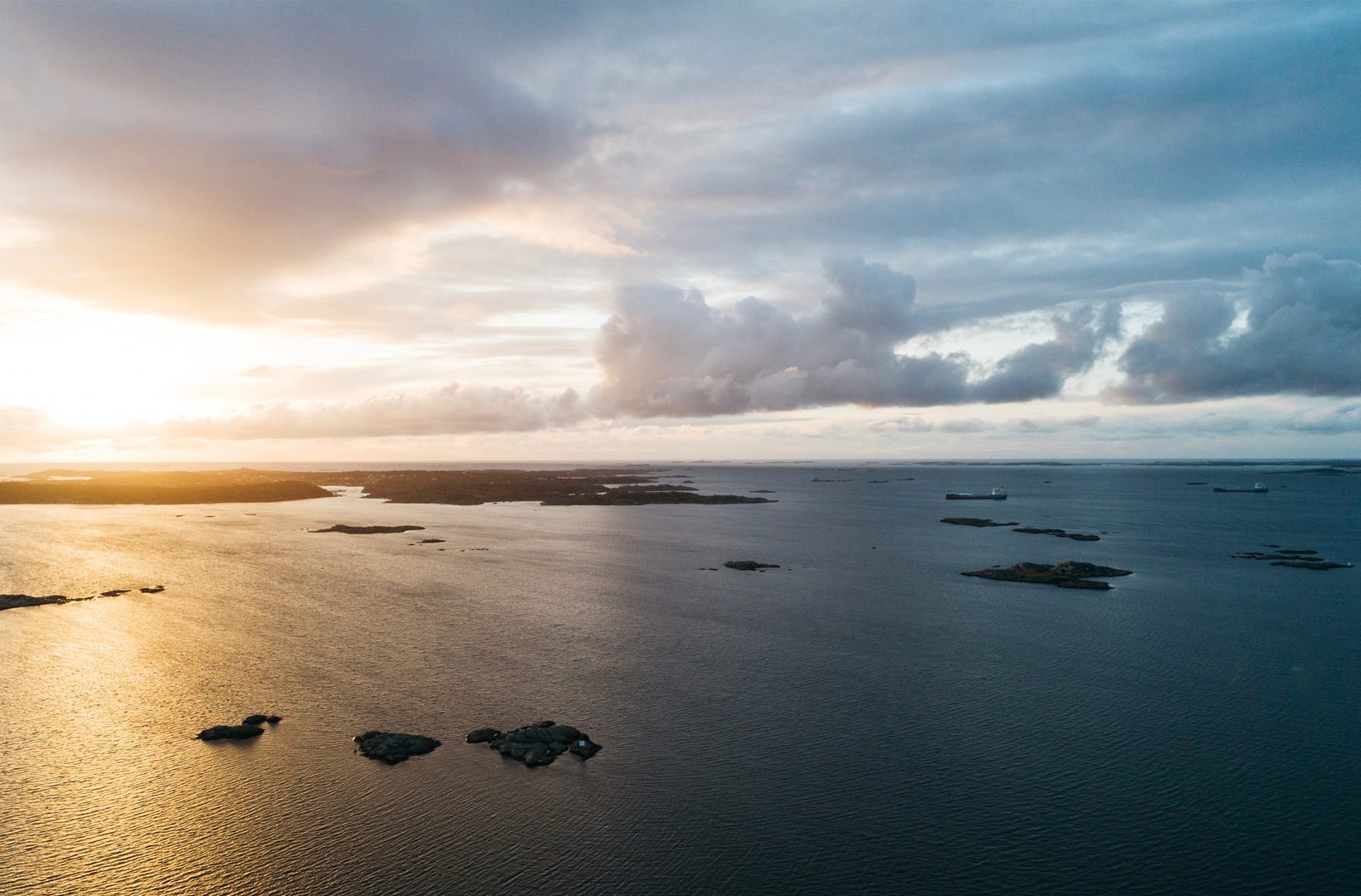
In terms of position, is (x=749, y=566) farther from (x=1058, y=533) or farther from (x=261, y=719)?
(x=1058, y=533)

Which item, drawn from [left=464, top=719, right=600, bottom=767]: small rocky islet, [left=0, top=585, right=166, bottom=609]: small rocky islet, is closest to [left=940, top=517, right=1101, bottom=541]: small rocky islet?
[left=464, top=719, right=600, bottom=767]: small rocky islet

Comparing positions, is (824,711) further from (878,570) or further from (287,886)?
(878,570)

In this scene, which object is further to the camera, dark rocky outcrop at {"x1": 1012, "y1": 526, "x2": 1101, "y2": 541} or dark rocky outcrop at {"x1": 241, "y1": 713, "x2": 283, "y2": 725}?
dark rocky outcrop at {"x1": 1012, "y1": 526, "x2": 1101, "y2": 541}

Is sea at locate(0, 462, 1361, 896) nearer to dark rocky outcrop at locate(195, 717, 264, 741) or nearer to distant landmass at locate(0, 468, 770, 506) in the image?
dark rocky outcrop at locate(195, 717, 264, 741)

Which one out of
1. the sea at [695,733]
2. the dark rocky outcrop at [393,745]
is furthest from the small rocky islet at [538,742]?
the dark rocky outcrop at [393,745]

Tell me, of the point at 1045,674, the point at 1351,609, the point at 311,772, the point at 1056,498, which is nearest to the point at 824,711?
the point at 1045,674

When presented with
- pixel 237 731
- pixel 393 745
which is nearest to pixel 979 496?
pixel 393 745
